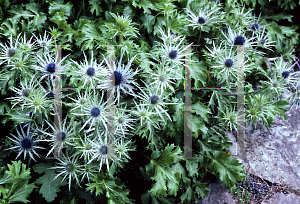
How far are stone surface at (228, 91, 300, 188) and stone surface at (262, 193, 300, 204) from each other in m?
0.11

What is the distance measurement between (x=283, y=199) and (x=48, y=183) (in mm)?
1936

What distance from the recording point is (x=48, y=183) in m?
2.04

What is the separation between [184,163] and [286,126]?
48.0 inches

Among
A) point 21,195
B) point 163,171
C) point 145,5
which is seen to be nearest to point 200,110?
point 163,171

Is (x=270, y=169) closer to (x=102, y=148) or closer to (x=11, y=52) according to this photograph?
(x=102, y=148)

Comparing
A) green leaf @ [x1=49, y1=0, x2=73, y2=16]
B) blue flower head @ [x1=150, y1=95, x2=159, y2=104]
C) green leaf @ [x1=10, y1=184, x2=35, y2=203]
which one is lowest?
green leaf @ [x1=10, y1=184, x2=35, y2=203]

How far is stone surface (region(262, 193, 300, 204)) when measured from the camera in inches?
93.1

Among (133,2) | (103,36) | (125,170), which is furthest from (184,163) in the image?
(133,2)

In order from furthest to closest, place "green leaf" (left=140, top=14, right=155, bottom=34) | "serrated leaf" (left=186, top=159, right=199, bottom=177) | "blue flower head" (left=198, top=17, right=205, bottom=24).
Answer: "green leaf" (left=140, top=14, right=155, bottom=34), "serrated leaf" (left=186, top=159, right=199, bottom=177), "blue flower head" (left=198, top=17, right=205, bottom=24)

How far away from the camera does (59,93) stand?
74.7 inches

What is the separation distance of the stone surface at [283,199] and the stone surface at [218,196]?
0.30 metres

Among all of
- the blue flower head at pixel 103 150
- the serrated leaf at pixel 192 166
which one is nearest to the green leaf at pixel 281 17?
the serrated leaf at pixel 192 166

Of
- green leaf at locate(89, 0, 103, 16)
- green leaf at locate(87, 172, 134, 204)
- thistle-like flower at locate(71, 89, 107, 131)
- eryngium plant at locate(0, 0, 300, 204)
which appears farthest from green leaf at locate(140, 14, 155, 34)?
green leaf at locate(87, 172, 134, 204)

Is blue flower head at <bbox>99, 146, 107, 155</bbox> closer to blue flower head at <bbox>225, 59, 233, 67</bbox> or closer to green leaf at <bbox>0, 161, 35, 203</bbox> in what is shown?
green leaf at <bbox>0, 161, 35, 203</bbox>
